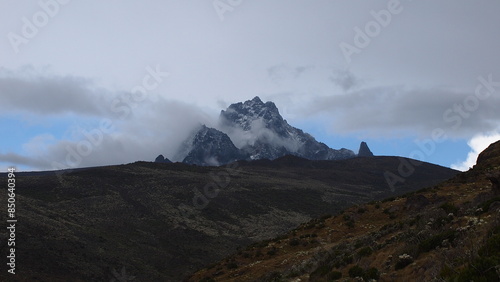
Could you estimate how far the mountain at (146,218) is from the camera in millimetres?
52219

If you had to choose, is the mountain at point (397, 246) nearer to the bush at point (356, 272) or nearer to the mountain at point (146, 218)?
the bush at point (356, 272)

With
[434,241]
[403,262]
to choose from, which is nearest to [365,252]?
[403,262]

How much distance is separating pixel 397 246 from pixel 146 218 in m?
66.6

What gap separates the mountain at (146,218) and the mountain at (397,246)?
93.4 inches

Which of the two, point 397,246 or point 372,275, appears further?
point 397,246

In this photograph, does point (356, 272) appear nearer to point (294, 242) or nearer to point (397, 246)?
point (397, 246)

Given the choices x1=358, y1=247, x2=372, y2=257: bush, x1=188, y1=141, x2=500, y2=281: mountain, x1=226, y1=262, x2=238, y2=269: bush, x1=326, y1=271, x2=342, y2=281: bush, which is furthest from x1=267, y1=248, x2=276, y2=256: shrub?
x1=326, y1=271, x2=342, y2=281: bush

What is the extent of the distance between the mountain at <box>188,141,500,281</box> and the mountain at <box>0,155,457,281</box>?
7.78 feet

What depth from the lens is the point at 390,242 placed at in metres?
20.7

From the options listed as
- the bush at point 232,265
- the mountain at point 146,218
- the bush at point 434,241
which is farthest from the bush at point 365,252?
the bush at point 232,265

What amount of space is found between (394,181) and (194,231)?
131 m

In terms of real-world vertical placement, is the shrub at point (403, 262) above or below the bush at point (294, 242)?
below

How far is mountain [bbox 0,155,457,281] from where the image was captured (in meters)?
52.2

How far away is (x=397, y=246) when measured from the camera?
1881 centimetres
